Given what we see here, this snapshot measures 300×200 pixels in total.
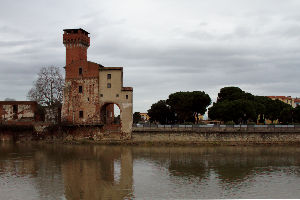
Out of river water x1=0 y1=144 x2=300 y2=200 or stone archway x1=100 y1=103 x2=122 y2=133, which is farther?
stone archway x1=100 y1=103 x2=122 y2=133

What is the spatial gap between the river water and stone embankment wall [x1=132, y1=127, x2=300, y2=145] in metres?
9.00

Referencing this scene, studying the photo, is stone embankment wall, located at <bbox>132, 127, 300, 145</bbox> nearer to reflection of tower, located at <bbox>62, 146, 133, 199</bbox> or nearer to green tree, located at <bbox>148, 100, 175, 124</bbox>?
reflection of tower, located at <bbox>62, 146, 133, 199</bbox>

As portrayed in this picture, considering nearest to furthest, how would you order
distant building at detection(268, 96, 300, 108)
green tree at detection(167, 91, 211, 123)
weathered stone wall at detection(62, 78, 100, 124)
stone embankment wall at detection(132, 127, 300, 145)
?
stone embankment wall at detection(132, 127, 300, 145)
weathered stone wall at detection(62, 78, 100, 124)
green tree at detection(167, 91, 211, 123)
distant building at detection(268, 96, 300, 108)

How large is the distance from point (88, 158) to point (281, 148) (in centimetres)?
2621

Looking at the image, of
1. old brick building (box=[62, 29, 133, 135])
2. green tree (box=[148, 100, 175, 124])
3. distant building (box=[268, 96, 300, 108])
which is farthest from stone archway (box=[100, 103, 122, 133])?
distant building (box=[268, 96, 300, 108])

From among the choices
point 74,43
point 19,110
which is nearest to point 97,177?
point 74,43

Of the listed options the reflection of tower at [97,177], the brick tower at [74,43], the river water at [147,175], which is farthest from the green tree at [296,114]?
the reflection of tower at [97,177]

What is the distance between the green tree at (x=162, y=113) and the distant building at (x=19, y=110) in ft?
122

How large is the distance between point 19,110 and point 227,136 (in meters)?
33.9

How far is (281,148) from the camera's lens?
4956cm

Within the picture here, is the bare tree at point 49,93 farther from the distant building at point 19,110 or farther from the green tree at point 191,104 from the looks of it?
the green tree at point 191,104

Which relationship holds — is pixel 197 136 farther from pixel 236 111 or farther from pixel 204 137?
pixel 236 111

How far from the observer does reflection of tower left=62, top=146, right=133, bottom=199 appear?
22.4 meters

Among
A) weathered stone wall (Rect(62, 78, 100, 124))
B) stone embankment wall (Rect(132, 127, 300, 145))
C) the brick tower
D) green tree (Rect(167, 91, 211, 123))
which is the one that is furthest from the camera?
green tree (Rect(167, 91, 211, 123))
